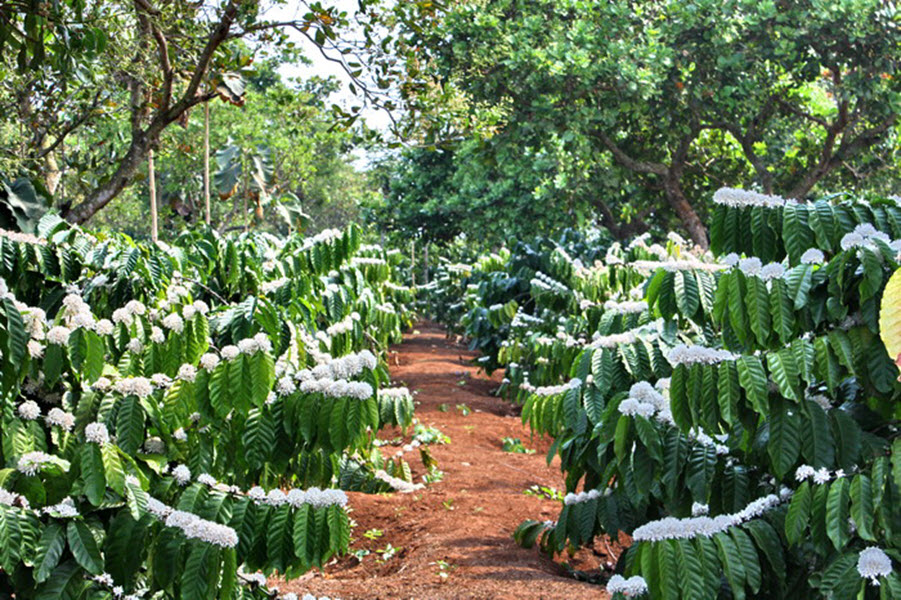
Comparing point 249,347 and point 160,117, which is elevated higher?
point 160,117

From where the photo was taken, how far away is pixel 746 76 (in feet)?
47.1

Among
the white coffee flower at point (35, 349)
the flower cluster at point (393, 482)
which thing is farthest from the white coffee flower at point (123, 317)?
the flower cluster at point (393, 482)

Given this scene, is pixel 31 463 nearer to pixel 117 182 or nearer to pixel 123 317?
pixel 123 317

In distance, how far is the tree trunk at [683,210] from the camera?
1582 centimetres

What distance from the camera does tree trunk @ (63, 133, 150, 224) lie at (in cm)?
516

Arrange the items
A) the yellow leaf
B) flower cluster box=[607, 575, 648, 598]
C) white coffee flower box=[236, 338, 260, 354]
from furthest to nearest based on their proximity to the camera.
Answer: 1. white coffee flower box=[236, 338, 260, 354]
2. flower cluster box=[607, 575, 648, 598]
3. the yellow leaf

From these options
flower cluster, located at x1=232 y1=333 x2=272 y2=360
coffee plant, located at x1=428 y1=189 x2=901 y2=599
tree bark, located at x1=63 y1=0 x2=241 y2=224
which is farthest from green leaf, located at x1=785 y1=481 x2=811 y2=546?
tree bark, located at x1=63 y1=0 x2=241 y2=224

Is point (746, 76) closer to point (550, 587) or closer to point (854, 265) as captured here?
point (550, 587)

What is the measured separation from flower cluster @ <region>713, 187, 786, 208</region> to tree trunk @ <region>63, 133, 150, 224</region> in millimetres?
3211

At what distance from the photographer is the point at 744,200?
3207 mm

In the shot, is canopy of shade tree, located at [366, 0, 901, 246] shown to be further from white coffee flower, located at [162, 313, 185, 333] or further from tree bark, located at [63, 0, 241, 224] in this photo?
→ white coffee flower, located at [162, 313, 185, 333]

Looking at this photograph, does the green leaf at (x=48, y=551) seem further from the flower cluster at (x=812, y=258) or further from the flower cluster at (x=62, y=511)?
the flower cluster at (x=812, y=258)

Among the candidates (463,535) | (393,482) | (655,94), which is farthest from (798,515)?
(655,94)

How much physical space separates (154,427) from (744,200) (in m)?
2.21
